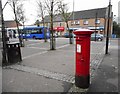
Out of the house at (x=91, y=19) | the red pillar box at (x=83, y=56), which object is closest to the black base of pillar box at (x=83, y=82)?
the red pillar box at (x=83, y=56)

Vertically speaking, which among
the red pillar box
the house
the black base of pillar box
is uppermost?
the house

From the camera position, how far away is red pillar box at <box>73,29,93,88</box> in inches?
171

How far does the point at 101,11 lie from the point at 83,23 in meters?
7.16

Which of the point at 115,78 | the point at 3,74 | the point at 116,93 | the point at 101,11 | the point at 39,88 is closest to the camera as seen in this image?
the point at 116,93

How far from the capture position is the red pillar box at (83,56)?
436 cm

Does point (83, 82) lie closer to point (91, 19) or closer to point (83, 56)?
point (83, 56)

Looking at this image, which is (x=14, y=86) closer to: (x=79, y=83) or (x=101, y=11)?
(x=79, y=83)

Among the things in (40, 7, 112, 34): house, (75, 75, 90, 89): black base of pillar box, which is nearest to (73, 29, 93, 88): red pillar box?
(75, 75, 90, 89): black base of pillar box

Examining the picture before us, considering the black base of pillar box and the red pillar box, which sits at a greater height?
the red pillar box

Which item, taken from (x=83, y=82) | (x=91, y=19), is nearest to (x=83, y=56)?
(x=83, y=82)

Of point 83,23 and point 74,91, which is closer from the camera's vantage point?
point 74,91

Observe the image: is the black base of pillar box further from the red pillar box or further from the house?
the house

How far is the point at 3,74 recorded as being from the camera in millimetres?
5934

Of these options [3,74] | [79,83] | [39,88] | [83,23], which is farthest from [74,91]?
[83,23]
